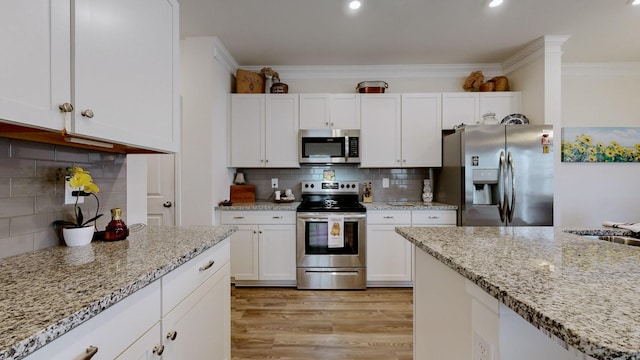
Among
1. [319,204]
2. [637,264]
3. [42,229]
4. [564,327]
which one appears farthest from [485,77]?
[42,229]

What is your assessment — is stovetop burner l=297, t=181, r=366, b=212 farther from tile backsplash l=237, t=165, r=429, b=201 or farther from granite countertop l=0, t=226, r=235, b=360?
granite countertop l=0, t=226, r=235, b=360

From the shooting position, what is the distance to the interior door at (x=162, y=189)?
2.92 m

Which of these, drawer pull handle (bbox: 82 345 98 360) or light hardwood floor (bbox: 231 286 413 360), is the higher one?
drawer pull handle (bbox: 82 345 98 360)

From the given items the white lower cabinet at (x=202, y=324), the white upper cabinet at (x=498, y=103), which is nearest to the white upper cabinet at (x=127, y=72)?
the white lower cabinet at (x=202, y=324)

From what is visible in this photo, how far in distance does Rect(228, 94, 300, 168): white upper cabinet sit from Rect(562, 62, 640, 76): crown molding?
135 inches

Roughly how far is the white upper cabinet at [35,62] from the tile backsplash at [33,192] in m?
0.41

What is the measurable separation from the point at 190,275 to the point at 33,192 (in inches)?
27.6

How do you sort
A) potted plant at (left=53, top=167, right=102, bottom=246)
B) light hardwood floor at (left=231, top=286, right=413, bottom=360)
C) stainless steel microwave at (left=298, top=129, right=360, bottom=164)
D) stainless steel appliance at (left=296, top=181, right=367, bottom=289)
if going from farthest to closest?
stainless steel microwave at (left=298, top=129, right=360, bottom=164), stainless steel appliance at (left=296, top=181, right=367, bottom=289), light hardwood floor at (left=231, top=286, right=413, bottom=360), potted plant at (left=53, top=167, right=102, bottom=246)

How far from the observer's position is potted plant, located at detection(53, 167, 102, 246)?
119 cm

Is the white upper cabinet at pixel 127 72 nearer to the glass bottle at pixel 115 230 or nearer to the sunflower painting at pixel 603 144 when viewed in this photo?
the glass bottle at pixel 115 230

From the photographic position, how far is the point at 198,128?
288 centimetres

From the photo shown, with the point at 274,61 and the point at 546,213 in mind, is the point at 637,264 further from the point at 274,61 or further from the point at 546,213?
the point at 274,61

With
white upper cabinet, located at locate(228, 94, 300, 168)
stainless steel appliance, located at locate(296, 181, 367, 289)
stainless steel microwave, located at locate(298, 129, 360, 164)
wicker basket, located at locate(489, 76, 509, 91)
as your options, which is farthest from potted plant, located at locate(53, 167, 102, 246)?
wicker basket, located at locate(489, 76, 509, 91)

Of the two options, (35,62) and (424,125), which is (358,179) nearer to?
(424,125)
